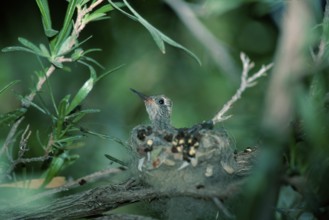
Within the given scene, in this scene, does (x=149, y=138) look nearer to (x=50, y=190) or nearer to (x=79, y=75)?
(x=50, y=190)

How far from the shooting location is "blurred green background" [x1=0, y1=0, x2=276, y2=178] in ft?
15.9

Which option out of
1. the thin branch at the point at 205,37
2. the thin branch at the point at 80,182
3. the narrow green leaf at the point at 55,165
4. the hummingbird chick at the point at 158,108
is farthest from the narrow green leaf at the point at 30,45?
the hummingbird chick at the point at 158,108

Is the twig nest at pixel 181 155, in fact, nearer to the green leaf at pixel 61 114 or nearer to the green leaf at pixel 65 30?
the green leaf at pixel 61 114

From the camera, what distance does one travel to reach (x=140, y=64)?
5395 millimetres

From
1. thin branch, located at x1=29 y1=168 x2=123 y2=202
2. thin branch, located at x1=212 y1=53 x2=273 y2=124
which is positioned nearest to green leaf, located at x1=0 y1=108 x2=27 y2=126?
thin branch, located at x1=29 y1=168 x2=123 y2=202

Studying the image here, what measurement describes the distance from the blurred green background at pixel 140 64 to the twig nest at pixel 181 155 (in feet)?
4.08

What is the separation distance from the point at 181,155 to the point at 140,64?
2.46 m

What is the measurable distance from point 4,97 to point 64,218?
2357 mm

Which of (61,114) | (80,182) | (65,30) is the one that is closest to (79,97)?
(61,114)

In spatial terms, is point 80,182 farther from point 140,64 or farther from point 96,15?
point 140,64

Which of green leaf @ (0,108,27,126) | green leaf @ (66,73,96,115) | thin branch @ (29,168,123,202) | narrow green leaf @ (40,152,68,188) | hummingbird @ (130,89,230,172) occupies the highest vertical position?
green leaf @ (66,73,96,115)

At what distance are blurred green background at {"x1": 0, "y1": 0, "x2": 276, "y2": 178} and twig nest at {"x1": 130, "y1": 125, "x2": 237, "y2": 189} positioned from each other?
4.08ft

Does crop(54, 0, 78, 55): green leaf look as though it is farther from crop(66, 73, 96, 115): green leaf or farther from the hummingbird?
the hummingbird

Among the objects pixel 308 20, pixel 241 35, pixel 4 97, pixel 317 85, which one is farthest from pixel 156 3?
pixel 308 20
